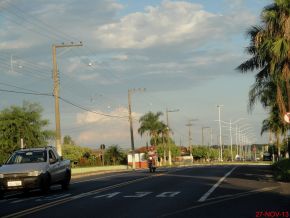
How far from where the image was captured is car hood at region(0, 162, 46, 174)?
2031 centimetres

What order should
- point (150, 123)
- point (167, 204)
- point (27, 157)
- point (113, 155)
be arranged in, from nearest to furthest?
point (167, 204) → point (27, 157) → point (113, 155) → point (150, 123)

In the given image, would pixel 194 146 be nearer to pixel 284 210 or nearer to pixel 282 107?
pixel 282 107

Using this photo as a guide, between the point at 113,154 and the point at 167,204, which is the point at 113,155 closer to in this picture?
the point at 113,154

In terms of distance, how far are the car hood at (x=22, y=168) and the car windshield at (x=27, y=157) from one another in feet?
2.04

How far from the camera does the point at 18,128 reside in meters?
58.3

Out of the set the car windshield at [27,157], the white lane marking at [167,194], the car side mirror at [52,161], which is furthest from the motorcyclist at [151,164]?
the white lane marking at [167,194]

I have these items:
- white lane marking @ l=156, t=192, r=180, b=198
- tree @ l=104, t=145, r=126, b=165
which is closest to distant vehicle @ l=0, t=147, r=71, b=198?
white lane marking @ l=156, t=192, r=180, b=198

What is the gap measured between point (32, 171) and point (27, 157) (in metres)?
1.48

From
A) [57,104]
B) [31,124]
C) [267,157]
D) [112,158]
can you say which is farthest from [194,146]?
[57,104]

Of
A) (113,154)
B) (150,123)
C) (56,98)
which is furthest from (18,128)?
(150,123)

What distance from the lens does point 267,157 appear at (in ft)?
377

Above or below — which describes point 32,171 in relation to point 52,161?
below

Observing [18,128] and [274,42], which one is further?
[18,128]

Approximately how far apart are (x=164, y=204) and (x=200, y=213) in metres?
2.37
